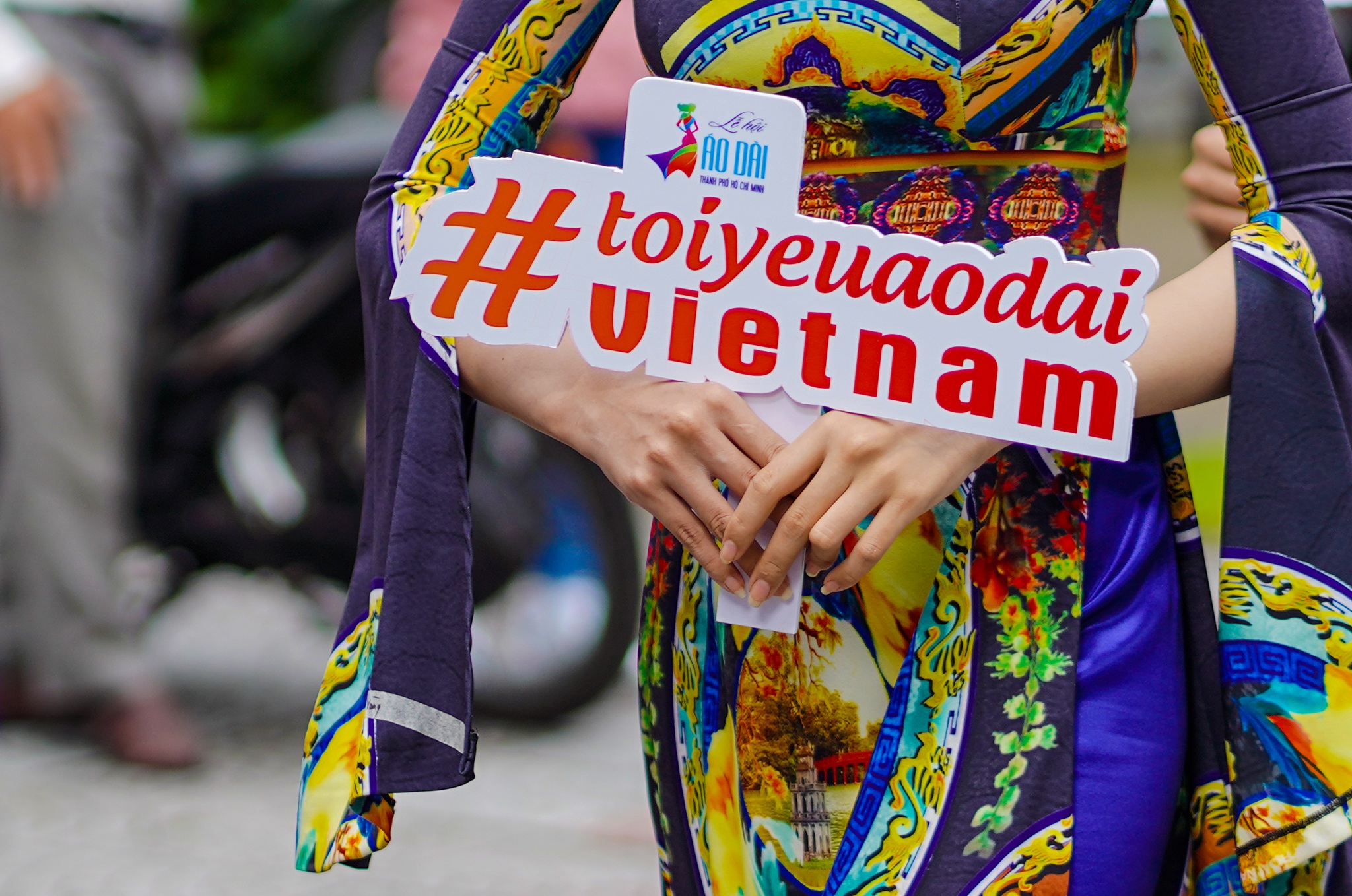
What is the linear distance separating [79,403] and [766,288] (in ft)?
8.76

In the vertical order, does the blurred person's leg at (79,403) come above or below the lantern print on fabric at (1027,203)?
below

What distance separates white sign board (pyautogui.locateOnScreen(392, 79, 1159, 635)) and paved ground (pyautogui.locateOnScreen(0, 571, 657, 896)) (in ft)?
6.36

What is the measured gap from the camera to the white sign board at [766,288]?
900 millimetres

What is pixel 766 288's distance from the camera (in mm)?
932

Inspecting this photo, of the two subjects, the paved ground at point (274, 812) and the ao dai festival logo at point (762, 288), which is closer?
the ao dai festival logo at point (762, 288)

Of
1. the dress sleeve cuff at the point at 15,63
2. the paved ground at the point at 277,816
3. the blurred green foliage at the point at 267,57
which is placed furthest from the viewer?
the blurred green foliage at the point at 267,57

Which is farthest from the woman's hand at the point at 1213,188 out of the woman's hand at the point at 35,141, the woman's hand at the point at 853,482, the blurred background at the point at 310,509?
the woman's hand at the point at 35,141

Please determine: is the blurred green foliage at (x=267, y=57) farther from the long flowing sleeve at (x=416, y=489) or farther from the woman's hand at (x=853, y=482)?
the woman's hand at (x=853, y=482)

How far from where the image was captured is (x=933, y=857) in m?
1.03

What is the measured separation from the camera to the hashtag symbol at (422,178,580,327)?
96 cm

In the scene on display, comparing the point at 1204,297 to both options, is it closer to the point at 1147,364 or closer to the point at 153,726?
the point at 1147,364

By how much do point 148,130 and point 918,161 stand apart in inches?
105

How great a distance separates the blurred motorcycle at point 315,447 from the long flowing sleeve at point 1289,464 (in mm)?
2373

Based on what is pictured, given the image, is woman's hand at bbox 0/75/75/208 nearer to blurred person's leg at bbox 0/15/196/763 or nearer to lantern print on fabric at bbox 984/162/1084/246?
blurred person's leg at bbox 0/15/196/763
